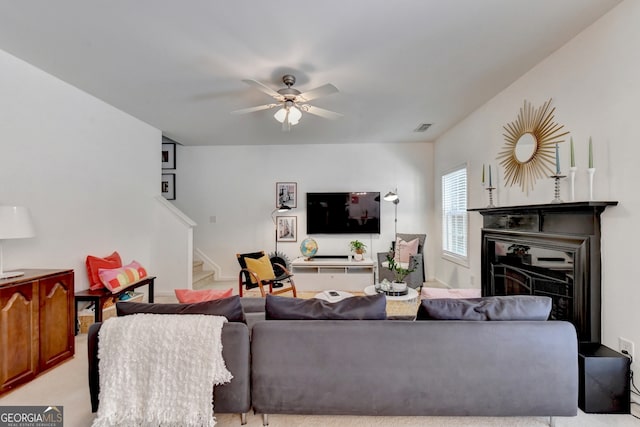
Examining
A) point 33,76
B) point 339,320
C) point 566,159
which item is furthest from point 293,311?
point 33,76

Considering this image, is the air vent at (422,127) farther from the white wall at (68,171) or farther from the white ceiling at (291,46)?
the white wall at (68,171)

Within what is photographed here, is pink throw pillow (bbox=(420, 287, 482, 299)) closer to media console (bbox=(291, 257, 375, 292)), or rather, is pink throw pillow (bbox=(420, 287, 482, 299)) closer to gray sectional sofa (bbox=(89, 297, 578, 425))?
gray sectional sofa (bbox=(89, 297, 578, 425))

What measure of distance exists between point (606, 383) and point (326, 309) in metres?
1.83

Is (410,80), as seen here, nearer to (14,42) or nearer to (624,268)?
(624,268)

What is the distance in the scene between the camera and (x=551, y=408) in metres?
1.81

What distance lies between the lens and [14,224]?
7.68 ft

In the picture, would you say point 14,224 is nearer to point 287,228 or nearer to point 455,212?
point 287,228

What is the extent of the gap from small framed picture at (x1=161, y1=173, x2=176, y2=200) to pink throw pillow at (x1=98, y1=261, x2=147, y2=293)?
104 inches

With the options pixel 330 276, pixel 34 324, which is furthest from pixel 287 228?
pixel 34 324

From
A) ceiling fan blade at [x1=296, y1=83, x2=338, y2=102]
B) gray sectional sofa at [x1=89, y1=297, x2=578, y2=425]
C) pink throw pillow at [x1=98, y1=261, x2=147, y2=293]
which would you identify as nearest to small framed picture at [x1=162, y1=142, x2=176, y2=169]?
pink throw pillow at [x1=98, y1=261, x2=147, y2=293]

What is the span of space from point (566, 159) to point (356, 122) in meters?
2.68

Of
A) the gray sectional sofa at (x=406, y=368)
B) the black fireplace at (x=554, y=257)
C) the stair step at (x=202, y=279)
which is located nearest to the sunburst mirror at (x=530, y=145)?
the black fireplace at (x=554, y=257)

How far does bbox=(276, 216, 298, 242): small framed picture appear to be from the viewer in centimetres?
613

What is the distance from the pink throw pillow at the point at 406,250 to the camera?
536 centimetres
